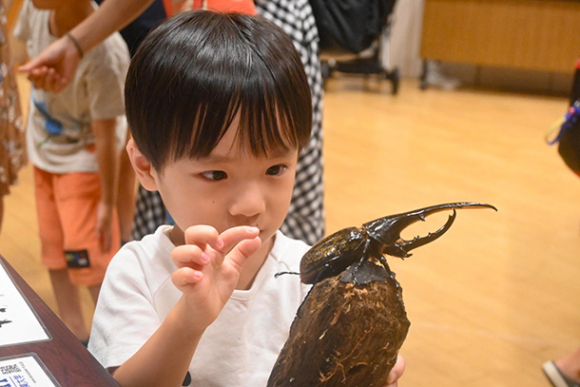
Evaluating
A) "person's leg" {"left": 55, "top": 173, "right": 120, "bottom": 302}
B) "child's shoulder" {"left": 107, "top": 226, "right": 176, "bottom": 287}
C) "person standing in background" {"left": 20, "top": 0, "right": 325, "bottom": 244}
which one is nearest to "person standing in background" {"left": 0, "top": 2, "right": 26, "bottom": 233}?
"person's leg" {"left": 55, "top": 173, "right": 120, "bottom": 302}

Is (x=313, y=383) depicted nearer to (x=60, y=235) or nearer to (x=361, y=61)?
(x=60, y=235)

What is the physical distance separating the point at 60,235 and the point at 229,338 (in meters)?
1.62

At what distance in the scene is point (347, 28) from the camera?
196 cm

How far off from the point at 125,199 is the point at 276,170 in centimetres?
202

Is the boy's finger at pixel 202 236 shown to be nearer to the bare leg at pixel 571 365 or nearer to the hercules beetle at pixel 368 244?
the hercules beetle at pixel 368 244

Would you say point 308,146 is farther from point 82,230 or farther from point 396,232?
point 396,232

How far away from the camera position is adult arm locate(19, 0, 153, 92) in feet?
5.85

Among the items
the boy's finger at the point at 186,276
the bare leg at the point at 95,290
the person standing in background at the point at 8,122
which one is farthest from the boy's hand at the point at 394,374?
the person standing in background at the point at 8,122

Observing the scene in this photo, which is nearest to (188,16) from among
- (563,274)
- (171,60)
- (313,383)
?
(171,60)

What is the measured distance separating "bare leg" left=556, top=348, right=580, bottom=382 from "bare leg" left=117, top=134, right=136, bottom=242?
161cm

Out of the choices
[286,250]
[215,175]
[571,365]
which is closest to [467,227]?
[571,365]

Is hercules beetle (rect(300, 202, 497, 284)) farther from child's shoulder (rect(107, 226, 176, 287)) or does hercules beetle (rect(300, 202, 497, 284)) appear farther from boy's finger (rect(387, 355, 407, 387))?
child's shoulder (rect(107, 226, 176, 287))

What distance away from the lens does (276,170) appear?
0.97 metres

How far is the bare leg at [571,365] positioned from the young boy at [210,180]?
1.60m
